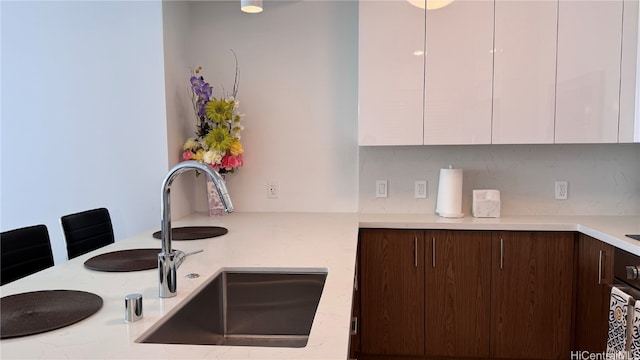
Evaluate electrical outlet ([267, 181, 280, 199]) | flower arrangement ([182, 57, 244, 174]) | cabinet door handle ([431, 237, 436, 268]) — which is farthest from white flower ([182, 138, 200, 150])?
cabinet door handle ([431, 237, 436, 268])

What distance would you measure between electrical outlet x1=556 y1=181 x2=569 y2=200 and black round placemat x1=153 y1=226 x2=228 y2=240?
6.52ft

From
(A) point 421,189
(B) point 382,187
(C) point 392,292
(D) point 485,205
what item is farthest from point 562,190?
(C) point 392,292

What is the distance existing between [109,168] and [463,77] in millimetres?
2075

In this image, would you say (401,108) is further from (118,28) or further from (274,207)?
(118,28)

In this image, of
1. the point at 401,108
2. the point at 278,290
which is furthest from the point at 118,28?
the point at 278,290

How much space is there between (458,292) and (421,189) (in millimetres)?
679

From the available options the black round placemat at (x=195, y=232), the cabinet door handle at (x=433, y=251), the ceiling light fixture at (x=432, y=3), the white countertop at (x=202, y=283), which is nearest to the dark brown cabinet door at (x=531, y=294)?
the cabinet door handle at (x=433, y=251)

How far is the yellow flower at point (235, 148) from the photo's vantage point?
108 inches

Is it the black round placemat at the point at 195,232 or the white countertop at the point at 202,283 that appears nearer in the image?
the white countertop at the point at 202,283

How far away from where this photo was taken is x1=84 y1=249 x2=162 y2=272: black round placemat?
1600mm

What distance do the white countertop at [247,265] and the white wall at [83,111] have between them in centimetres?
42

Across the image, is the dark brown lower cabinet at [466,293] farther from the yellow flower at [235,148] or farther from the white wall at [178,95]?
the white wall at [178,95]

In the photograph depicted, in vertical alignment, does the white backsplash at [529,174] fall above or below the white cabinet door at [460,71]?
below

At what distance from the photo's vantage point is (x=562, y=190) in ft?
9.36
